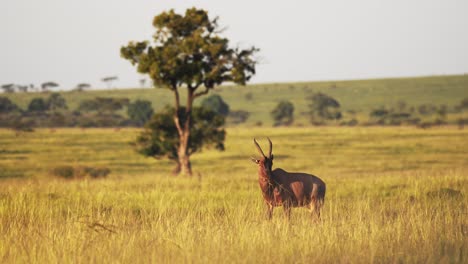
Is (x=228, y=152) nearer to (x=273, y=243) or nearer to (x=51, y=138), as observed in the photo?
(x=51, y=138)

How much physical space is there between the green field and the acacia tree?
88.2m

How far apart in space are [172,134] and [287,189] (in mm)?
24267

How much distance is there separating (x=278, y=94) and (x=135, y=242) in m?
145

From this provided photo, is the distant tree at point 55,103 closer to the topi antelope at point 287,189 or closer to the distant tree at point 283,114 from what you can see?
the distant tree at point 283,114

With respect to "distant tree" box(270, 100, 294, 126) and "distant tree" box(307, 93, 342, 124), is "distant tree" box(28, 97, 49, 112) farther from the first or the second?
"distant tree" box(307, 93, 342, 124)

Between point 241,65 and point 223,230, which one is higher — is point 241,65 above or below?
above

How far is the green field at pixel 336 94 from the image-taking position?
435ft

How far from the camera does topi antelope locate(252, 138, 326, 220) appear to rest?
34.0 ft

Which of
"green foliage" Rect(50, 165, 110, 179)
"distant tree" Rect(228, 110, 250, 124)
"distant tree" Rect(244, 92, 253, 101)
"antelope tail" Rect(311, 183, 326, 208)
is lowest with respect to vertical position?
"green foliage" Rect(50, 165, 110, 179)

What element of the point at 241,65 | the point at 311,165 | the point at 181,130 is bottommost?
the point at 311,165

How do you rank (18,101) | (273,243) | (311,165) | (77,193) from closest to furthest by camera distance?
(273,243)
(77,193)
(311,165)
(18,101)

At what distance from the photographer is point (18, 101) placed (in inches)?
5315

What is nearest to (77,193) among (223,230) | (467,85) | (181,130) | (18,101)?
(223,230)

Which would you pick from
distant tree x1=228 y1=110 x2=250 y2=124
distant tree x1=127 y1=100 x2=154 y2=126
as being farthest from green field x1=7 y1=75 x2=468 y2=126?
distant tree x1=127 y1=100 x2=154 y2=126
